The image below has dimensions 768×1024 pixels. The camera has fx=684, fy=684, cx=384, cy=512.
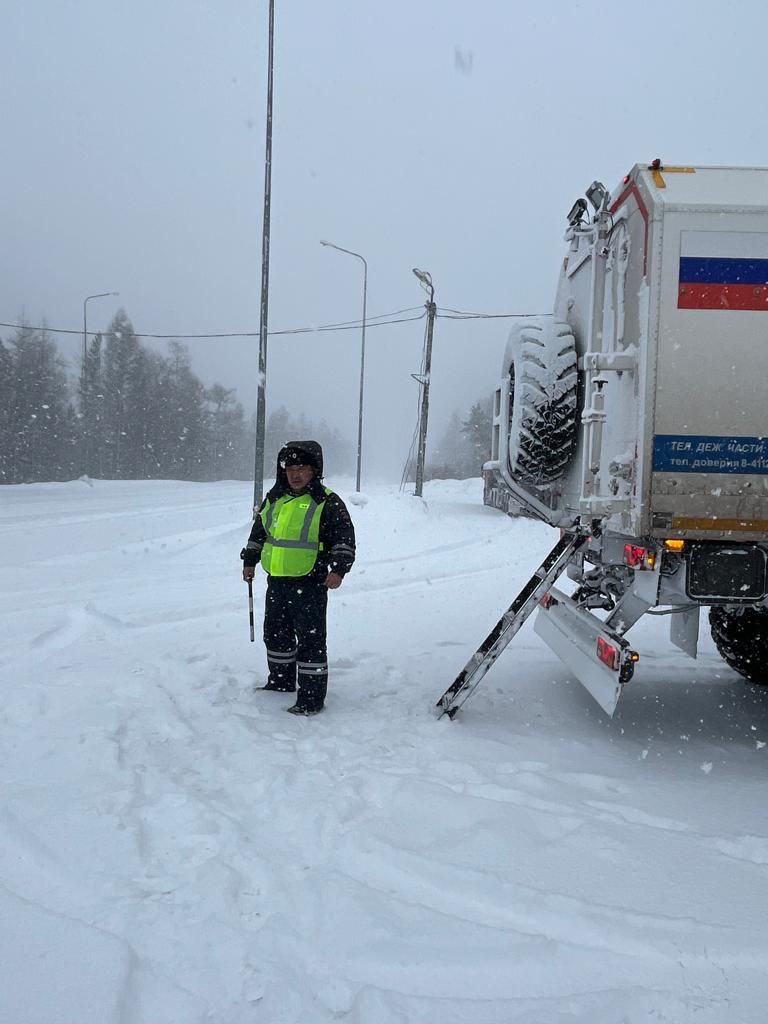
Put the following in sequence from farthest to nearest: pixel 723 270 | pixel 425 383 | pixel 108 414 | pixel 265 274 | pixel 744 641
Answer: pixel 108 414
pixel 425 383
pixel 265 274
pixel 744 641
pixel 723 270

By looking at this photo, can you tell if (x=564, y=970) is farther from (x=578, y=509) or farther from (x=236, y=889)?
(x=578, y=509)

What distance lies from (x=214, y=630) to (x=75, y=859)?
3493mm

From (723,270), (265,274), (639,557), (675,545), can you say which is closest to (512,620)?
(639,557)

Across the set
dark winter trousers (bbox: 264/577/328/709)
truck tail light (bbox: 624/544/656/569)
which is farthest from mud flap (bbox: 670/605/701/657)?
dark winter trousers (bbox: 264/577/328/709)

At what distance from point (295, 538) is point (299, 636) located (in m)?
0.60

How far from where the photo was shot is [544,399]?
3.73m

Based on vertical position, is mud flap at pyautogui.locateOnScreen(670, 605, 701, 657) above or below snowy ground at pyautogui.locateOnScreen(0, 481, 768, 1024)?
→ above

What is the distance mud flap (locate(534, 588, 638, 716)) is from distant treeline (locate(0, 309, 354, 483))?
32803mm

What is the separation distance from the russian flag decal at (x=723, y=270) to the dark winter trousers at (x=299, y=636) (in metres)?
2.54

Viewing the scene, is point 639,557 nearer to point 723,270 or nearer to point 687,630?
point 687,630

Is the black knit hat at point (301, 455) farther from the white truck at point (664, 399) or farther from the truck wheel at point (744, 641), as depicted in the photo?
the truck wheel at point (744, 641)

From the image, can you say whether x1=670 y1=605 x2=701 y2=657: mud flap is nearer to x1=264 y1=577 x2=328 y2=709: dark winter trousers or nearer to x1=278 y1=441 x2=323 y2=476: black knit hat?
x1=264 y1=577 x2=328 y2=709: dark winter trousers

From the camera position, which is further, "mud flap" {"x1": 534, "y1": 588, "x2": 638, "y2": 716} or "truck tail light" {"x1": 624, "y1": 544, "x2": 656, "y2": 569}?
"truck tail light" {"x1": 624, "y1": 544, "x2": 656, "y2": 569}

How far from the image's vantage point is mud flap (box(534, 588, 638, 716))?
10.5 feet
